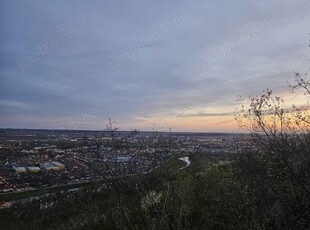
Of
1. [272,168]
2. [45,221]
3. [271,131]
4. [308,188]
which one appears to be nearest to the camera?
[308,188]

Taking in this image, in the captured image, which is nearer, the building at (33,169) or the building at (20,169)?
the building at (33,169)

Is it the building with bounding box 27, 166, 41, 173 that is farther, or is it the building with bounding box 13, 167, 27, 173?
the building with bounding box 13, 167, 27, 173

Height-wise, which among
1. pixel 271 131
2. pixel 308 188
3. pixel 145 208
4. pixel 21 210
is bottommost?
pixel 21 210

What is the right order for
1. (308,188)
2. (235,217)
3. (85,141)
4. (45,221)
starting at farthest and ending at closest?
(45,221) < (235,217) < (308,188) < (85,141)

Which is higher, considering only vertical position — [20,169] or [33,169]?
[33,169]

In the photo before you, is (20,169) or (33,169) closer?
(33,169)

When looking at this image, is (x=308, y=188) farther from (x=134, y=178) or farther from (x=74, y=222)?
(x=74, y=222)

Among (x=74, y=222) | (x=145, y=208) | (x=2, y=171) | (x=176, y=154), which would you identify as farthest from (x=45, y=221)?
(x=2, y=171)

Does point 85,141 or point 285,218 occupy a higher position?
point 85,141

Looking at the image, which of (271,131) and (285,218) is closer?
(285,218)
